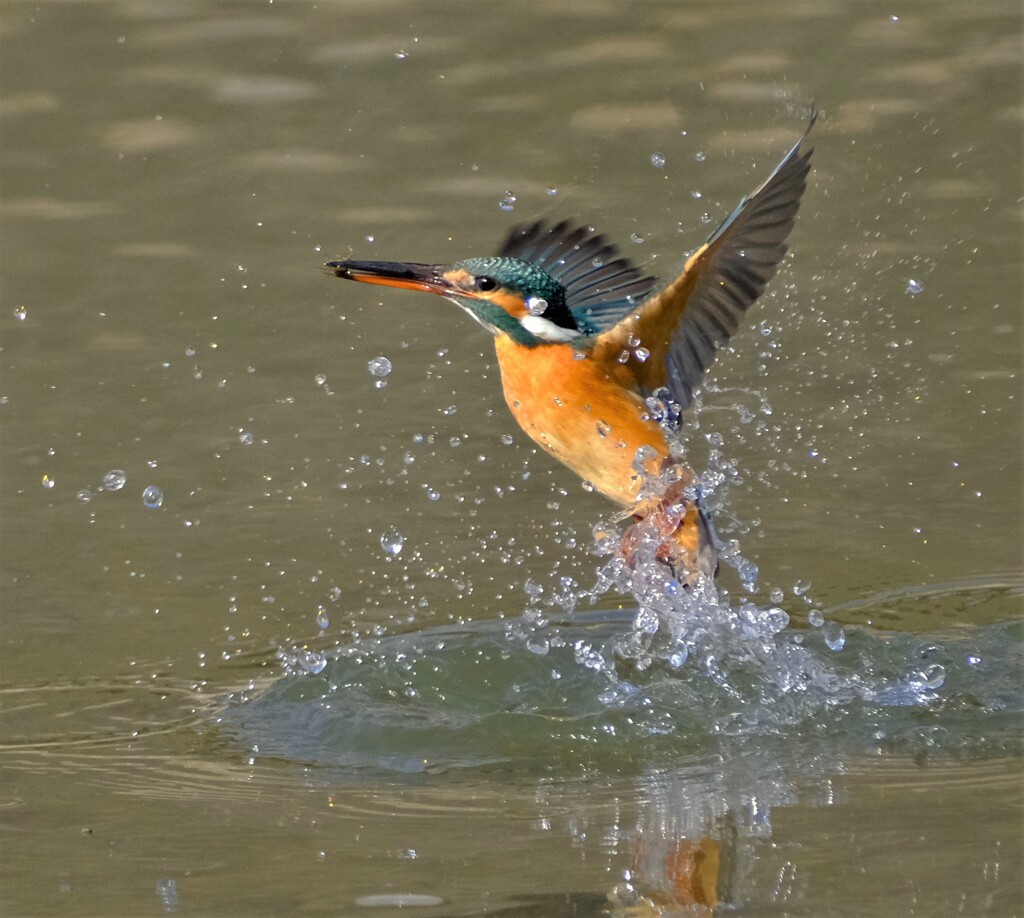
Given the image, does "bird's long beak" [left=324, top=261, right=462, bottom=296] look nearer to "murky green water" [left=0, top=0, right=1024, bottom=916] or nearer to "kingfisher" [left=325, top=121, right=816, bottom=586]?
"kingfisher" [left=325, top=121, right=816, bottom=586]

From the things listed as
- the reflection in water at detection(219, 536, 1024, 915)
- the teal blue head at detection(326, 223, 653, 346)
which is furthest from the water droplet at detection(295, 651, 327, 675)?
the teal blue head at detection(326, 223, 653, 346)

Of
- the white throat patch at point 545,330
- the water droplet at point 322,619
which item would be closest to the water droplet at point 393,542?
the water droplet at point 322,619

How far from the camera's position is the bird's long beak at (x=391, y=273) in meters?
4.27

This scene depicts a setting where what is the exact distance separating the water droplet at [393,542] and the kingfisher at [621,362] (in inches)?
30.6

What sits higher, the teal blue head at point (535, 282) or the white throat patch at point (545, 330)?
the teal blue head at point (535, 282)

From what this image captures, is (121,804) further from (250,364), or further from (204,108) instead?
(204,108)

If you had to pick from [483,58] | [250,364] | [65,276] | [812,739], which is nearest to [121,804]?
[812,739]

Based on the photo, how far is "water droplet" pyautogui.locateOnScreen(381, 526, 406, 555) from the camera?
198 inches

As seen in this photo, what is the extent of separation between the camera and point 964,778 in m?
3.63

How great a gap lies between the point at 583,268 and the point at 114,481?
62.3 inches

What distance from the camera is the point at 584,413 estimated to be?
430 cm

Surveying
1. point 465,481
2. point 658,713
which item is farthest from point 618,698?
point 465,481

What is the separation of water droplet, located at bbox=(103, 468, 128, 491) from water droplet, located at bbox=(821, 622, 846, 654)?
208cm

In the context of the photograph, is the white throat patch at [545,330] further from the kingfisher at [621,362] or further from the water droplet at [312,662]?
the water droplet at [312,662]
